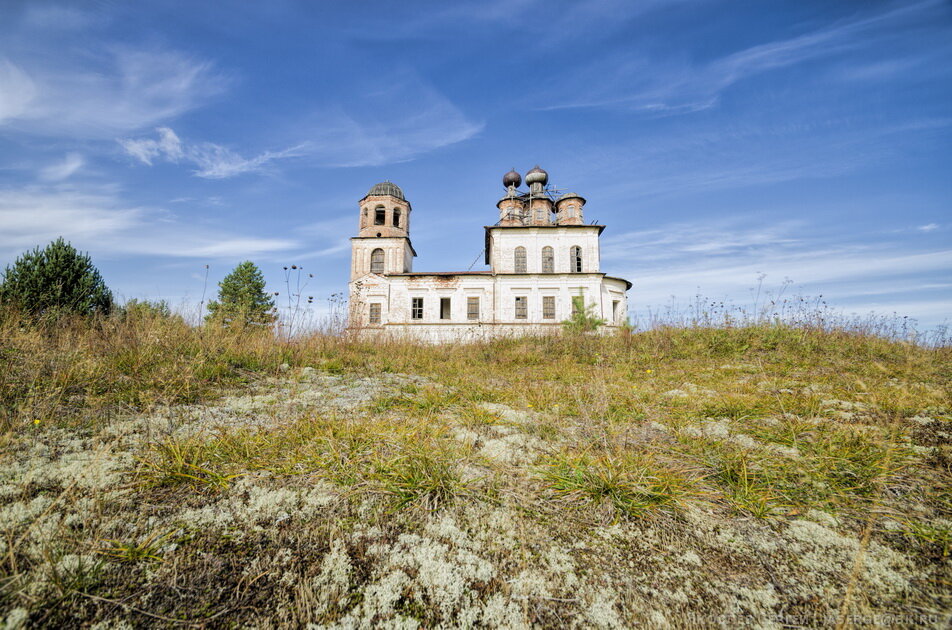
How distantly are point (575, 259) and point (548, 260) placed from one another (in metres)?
1.84

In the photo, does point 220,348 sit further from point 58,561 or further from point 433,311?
point 433,311

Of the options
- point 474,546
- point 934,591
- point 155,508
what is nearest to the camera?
point 934,591

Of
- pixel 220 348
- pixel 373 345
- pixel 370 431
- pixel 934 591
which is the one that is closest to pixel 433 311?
pixel 373 345

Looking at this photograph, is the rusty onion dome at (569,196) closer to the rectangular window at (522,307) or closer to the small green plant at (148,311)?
the rectangular window at (522,307)

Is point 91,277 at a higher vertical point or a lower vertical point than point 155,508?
higher

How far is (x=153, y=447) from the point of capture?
2.13m

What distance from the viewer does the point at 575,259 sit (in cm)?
2473

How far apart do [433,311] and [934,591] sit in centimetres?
2236

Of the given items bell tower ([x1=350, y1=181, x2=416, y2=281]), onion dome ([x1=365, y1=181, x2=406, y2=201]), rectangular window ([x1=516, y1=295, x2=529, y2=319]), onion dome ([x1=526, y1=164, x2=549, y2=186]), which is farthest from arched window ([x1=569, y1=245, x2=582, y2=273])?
onion dome ([x1=365, y1=181, x2=406, y2=201])

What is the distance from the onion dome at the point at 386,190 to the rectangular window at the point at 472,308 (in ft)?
33.9

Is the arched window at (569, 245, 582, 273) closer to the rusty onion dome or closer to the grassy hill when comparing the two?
the rusty onion dome

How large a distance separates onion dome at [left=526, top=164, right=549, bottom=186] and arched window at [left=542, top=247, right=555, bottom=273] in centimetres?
799

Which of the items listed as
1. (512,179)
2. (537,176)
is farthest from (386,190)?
(537,176)

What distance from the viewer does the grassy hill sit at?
1205 millimetres
